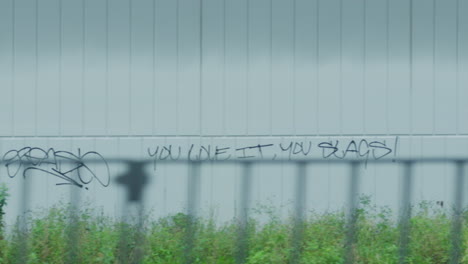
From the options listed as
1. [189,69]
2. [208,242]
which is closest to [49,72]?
[189,69]

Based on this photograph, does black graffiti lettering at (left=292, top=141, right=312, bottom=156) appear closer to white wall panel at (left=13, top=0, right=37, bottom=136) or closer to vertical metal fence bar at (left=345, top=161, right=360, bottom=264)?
vertical metal fence bar at (left=345, top=161, right=360, bottom=264)

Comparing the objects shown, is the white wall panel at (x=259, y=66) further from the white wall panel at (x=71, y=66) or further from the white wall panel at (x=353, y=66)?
the white wall panel at (x=71, y=66)

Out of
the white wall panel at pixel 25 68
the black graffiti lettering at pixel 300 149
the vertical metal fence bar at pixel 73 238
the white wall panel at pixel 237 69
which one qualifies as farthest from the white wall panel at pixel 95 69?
the vertical metal fence bar at pixel 73 238

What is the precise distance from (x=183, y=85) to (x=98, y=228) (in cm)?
251

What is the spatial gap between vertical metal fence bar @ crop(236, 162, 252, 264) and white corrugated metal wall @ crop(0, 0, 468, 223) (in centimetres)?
246

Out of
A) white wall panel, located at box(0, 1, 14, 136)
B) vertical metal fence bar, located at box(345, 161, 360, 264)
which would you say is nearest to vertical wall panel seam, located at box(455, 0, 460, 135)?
vertical metal fence bar, located at box(345, 161, 360, 264)

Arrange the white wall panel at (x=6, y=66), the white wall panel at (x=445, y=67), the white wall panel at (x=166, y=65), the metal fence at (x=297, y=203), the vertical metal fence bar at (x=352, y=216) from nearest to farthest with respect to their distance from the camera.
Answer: the metal fence at (x=297, y=203) < the vertical metal fence bar at (x=352, y=216) < the white wall panel at (x=6, y=66) < the white wall panel at (x=166, y=65) < the white wall panel at (x=445, y=67)

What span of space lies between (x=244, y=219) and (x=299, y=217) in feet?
1.22

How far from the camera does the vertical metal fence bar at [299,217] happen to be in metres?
5.85

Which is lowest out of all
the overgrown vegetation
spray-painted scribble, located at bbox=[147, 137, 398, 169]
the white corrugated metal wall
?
the overgrown vegetation

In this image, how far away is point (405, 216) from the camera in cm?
635

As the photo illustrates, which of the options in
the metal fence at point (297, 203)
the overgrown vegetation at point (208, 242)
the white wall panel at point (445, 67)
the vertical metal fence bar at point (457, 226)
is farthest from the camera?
the white wall panel at point (445, 67)

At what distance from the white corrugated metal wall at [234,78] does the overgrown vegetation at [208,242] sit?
78.4 inches

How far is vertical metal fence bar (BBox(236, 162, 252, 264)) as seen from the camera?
5.88 meters
